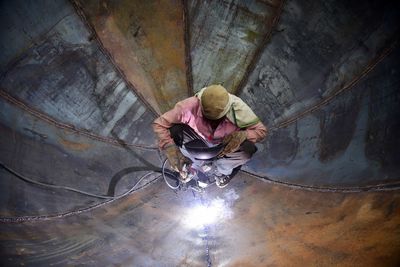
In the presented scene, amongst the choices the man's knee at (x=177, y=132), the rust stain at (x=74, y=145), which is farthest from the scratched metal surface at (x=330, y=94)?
the rust stain at (x=74, y=145)

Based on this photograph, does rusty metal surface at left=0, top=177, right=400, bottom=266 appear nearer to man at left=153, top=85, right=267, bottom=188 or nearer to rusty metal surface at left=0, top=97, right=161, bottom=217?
rusty metal surface at left=0, top=97, right=161, bottom=217

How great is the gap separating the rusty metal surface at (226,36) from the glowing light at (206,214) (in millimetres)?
1125

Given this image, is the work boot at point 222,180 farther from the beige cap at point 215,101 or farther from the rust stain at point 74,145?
the rust stain at point 74,145

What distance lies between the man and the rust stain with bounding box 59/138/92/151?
1.01m

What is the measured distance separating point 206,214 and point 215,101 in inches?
58.9

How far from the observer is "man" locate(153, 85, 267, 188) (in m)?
2.45

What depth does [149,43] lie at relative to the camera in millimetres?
3607

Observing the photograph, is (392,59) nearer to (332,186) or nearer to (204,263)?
(332,186)

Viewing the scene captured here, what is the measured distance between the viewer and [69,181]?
11.1ft

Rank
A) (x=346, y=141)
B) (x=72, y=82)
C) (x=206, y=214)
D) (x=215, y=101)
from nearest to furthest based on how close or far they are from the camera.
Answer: (x=215, y=101) < (x=346, y=141) < (x=72, y=82) < (x=206, y=214)

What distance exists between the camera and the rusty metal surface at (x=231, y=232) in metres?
3.14

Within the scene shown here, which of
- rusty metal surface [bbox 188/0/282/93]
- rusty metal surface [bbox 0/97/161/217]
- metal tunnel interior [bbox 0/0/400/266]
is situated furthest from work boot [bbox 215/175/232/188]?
rusty metal surface [bbox 188/0/282/93]

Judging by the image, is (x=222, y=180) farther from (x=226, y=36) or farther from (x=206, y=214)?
(x=226, y=36)

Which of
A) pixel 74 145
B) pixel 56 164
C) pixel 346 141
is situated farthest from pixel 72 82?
pixel 346 141
